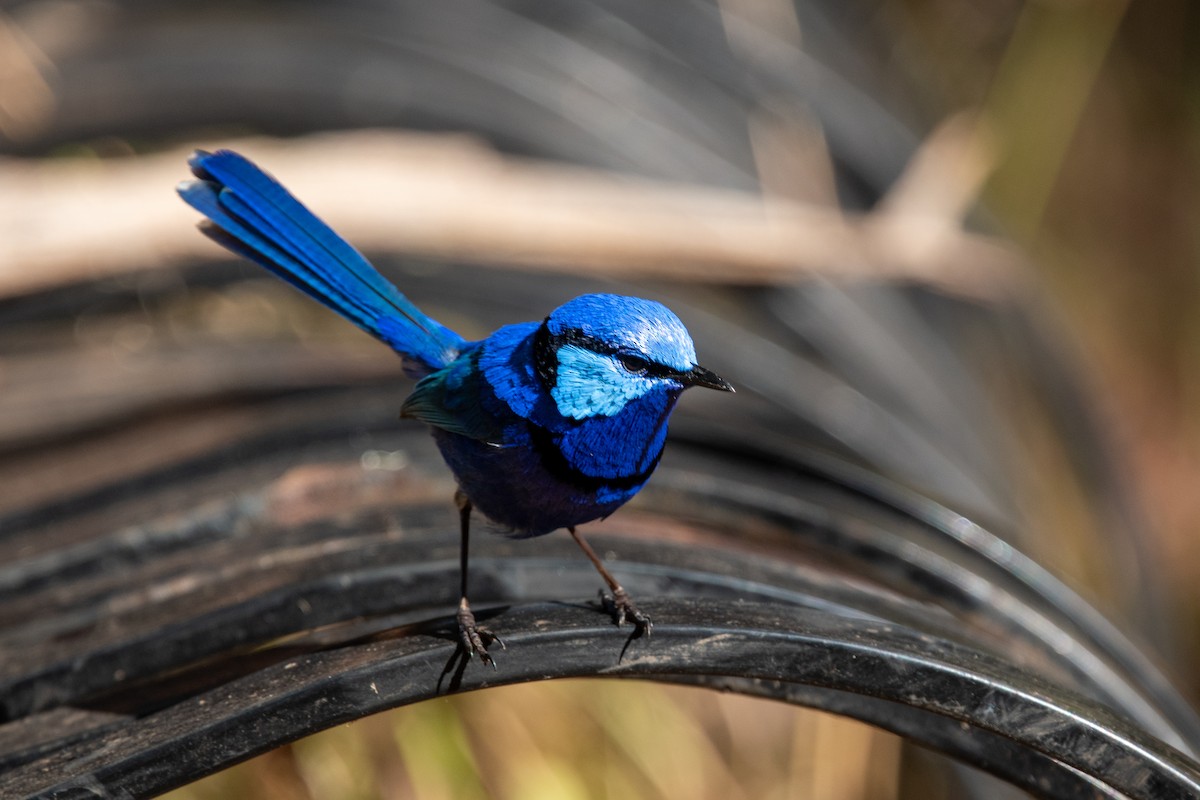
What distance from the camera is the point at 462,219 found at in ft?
11.2

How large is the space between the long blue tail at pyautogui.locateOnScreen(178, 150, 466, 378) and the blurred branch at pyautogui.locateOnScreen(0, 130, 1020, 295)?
3.62ft

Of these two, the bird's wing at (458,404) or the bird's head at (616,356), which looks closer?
the bird's head at (616,356)

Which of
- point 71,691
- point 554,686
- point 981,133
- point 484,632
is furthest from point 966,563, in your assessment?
point 981,133

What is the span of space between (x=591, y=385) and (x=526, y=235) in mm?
1802

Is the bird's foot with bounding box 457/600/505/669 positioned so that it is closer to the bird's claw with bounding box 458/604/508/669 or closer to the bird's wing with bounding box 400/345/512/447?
the bird's claw with bounding box 458/604/508/669

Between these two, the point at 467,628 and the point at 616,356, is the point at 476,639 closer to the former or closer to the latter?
the point at 467,628

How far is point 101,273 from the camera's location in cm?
304

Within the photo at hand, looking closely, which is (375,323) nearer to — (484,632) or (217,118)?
(484,632)

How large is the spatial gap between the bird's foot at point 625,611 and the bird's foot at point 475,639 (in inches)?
6.6

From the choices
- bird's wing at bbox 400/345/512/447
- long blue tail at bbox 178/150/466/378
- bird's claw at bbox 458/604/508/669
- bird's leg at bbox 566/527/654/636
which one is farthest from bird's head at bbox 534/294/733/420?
long blue tail at bbox 178/150/466/378

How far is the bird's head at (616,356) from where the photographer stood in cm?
164

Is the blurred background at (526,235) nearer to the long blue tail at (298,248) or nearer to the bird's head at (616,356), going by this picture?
the long blue tail at (298,248)

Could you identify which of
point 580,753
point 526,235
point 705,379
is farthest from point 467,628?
point 580,753

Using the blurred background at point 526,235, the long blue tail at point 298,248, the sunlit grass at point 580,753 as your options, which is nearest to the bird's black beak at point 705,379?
the long blue tail at point 298,248
